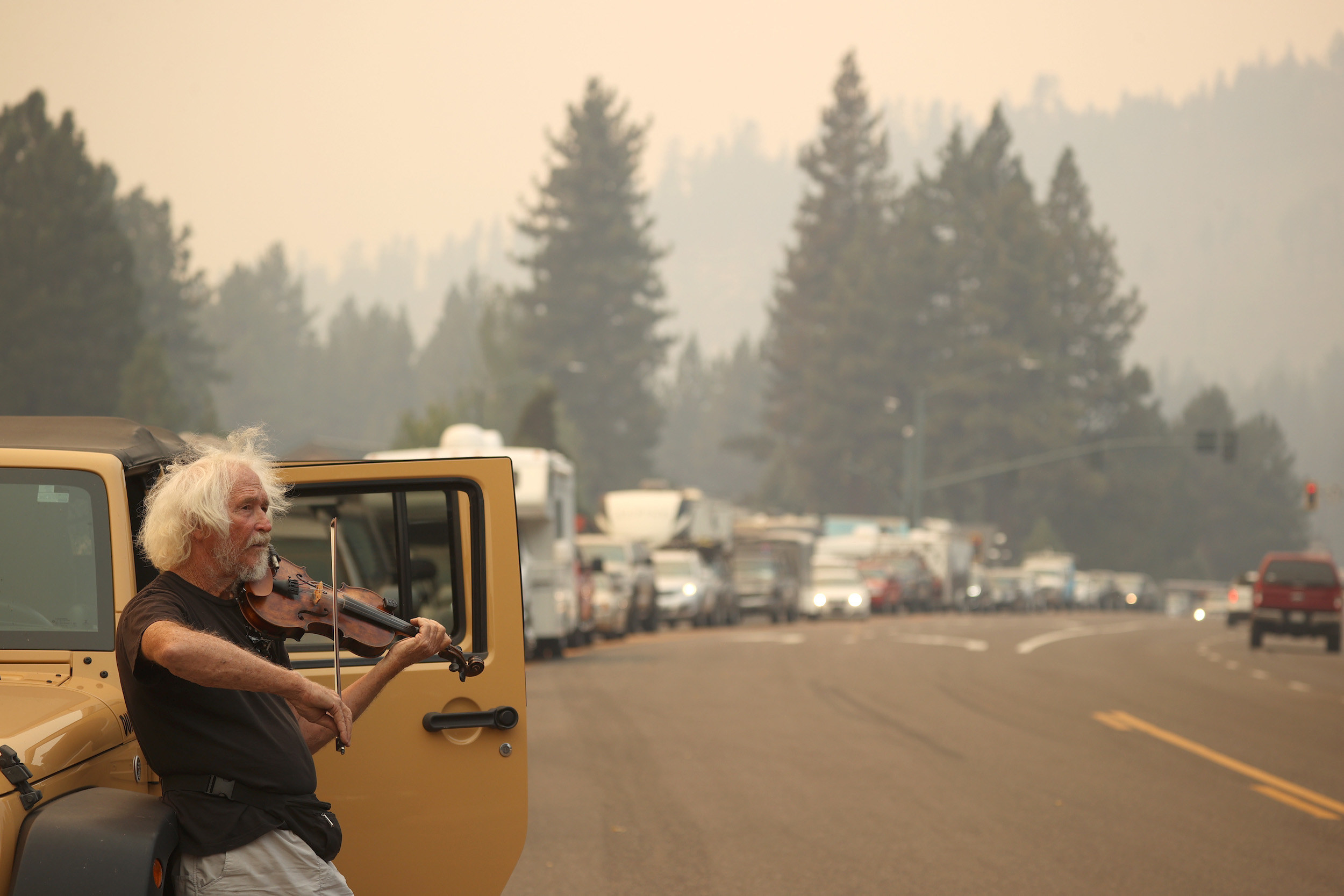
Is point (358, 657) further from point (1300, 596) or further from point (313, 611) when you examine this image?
point (1300, 596)

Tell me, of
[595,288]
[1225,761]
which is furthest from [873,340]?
[1225,761]

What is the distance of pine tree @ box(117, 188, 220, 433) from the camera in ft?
273

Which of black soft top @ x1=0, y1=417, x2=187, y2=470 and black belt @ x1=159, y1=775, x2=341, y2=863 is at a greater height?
black soft top @ x1=0, y1=417, x2=187, y2=470

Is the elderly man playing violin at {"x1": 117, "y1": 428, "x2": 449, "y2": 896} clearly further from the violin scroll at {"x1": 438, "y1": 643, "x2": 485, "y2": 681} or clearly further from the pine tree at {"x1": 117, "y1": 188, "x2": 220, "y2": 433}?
the pine tree at {"x1": 117, "y1": 188, "x2": 220, "y2": 433}

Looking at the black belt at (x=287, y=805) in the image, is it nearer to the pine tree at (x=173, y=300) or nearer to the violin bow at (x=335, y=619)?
the violin bow at (x=335, y=619)

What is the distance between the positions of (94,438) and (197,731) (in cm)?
152

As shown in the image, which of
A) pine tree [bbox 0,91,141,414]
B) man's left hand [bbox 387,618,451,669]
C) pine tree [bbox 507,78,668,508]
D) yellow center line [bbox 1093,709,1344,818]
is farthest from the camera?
pine tree [bbox 507,78,668,508]

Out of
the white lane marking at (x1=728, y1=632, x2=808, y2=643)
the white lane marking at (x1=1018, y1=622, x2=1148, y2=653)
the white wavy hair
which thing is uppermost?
the white wavy hair

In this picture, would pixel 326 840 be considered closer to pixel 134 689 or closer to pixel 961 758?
pixel 134 689

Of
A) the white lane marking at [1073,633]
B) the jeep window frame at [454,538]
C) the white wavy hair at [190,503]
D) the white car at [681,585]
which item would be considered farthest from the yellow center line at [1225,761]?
the white car at [681,585]

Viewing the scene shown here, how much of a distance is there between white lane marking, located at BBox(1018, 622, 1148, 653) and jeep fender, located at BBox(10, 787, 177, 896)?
26.9 m

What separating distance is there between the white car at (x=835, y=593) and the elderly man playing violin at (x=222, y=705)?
148ft

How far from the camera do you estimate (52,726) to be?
3.77m

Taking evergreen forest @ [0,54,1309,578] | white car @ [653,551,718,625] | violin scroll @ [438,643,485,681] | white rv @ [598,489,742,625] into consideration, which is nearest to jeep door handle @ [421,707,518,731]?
violin scroll @ [438,643,485,681]
